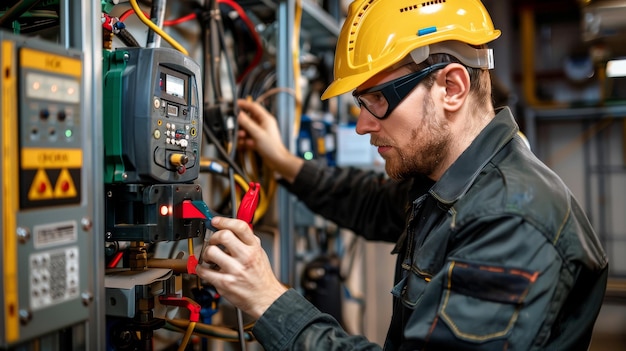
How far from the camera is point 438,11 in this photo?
1.15 m

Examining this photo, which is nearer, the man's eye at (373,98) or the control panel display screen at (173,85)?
the control panel display screen at (173,85)

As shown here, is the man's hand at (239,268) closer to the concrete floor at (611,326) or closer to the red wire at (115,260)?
the red wire at (115,260)

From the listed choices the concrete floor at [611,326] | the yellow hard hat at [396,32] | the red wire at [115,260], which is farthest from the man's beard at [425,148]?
the concrete floor at [611,326]

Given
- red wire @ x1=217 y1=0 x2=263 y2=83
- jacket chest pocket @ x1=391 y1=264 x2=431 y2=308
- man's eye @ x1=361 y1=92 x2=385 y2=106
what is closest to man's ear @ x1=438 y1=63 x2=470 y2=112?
man's eye @ x1=361 y1=92 x2=385 y2=106

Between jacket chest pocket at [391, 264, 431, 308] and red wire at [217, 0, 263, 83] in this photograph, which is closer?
jacket chest pocket at [391, 264, 431, 308]

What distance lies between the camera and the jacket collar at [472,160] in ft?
3.53

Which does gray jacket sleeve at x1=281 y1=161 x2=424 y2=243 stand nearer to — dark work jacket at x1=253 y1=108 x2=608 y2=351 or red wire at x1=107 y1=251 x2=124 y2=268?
dark work jacket at x1=253 y1=108 x2=608 y2=351

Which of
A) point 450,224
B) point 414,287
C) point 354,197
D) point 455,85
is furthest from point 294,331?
point 354,197

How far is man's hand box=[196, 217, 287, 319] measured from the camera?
931 mm

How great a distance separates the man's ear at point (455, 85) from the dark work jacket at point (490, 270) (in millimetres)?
90

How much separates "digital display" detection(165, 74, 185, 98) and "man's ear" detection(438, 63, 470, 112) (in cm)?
56

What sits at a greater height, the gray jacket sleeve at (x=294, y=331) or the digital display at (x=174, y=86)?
the digital display at (x=174, y=86)

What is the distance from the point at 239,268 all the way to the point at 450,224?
1.38 ft

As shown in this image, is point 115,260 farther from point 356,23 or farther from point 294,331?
point 356,23
